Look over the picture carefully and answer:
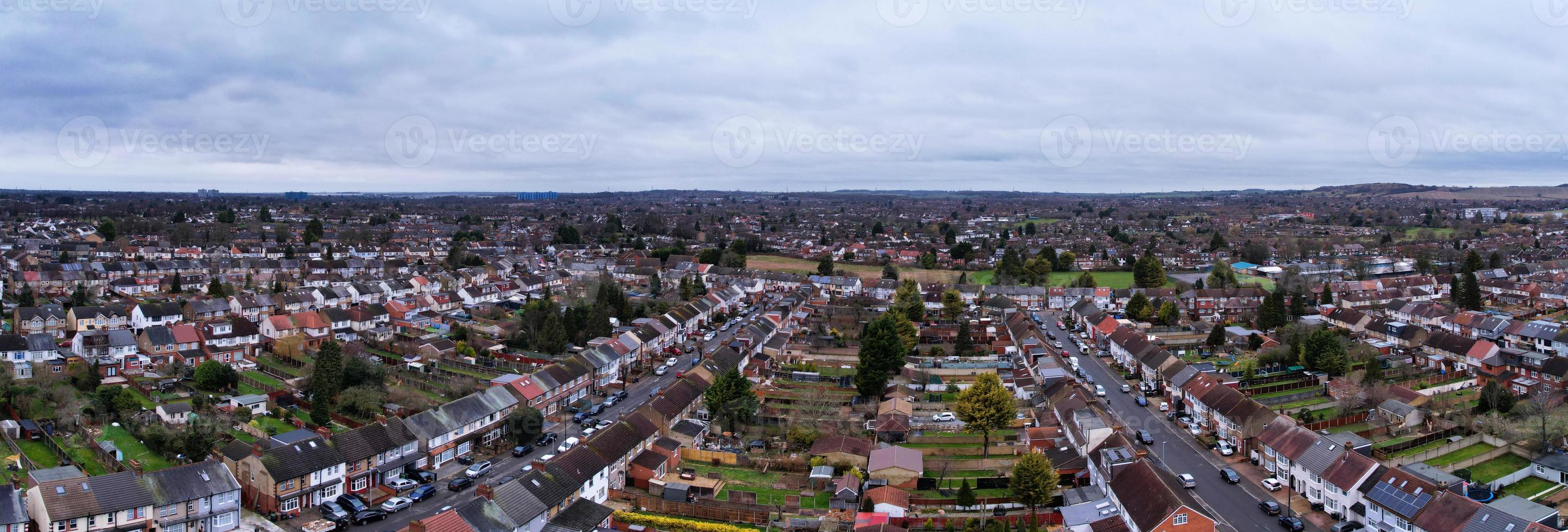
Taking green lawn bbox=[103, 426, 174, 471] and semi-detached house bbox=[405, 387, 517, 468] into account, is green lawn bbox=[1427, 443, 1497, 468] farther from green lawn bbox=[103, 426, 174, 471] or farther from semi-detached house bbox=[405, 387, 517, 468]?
green lawn bbox=[103, 426, 174, 471]

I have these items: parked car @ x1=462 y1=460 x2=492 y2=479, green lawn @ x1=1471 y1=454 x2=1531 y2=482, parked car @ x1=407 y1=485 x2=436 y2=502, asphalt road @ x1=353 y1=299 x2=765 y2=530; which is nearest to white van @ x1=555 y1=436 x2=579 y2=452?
asphalt road @ x1=353 y1=299 x2=765 y2=530

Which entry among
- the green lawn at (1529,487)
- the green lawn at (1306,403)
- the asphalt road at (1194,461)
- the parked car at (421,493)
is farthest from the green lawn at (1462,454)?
the parked car at (421,493)

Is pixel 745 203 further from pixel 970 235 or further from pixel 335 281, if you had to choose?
pixel 335 281

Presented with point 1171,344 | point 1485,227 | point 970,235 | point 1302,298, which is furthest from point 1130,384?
point 1485,227

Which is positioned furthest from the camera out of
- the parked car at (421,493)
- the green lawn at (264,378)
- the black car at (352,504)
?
the green lawn at (264,378)

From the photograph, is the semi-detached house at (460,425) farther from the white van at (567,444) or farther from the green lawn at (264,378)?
the green lawn at (264,378)

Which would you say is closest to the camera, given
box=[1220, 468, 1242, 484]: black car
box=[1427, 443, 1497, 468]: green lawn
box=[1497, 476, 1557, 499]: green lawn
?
box=[1497, 476, 1557, 499]: green lawn
